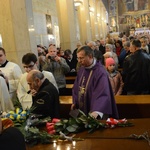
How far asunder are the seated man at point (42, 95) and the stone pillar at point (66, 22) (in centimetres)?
754

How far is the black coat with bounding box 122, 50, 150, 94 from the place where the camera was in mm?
5203

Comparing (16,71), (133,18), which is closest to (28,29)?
(16,71)

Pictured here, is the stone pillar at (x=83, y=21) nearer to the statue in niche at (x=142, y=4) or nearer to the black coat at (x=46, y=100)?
the black coat at (x=46, y=100)

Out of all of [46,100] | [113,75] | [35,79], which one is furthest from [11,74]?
[113,75]

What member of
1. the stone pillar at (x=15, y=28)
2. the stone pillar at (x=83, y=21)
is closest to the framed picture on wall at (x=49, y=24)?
the stone pillar at (x=83, y=21)

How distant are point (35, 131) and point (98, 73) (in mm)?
1310

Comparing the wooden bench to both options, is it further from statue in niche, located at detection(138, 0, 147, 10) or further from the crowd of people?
statue in niche, located at detection(138, 0, 147, 10)

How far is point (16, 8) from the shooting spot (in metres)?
6.25

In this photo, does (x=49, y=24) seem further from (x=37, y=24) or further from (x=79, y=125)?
(x=79, y=125)

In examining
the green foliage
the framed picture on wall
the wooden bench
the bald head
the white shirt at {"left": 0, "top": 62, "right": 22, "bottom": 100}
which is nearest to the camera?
the green foliage

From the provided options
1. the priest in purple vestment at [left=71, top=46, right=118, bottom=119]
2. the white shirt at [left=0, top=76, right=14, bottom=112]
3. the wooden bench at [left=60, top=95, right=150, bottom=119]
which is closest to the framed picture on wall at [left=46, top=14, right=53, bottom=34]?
the wooden bench at [left=60, top=95, right=150, bottom=119]

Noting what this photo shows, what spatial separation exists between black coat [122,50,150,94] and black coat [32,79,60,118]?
2.31 meters

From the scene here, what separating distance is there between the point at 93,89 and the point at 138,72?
1.80 meters

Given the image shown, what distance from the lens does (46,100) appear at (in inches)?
→ 132
